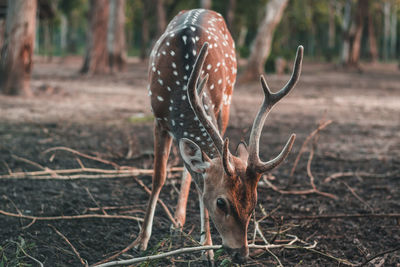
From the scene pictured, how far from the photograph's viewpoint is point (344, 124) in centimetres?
933

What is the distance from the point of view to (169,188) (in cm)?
523

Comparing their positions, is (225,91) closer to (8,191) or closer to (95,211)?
(95,211)

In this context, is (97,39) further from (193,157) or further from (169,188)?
(193,157)

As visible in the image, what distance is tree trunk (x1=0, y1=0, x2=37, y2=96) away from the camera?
10.2 metres

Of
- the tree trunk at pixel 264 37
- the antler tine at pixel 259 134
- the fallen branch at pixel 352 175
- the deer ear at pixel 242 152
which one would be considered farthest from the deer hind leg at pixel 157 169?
the tree trunk at pixel 264 37

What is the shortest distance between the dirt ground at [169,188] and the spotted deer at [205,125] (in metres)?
0.33

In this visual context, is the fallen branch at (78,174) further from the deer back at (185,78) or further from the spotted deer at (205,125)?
the deer back at (185,78)

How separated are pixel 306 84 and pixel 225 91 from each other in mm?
14083

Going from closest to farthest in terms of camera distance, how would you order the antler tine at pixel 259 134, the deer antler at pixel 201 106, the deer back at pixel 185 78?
the antler tine at pixel 259 134 → the deer antler at pixel 201 106 → the deer back at pixel 185 78

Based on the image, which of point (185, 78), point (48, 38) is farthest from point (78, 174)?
point (48, 38)

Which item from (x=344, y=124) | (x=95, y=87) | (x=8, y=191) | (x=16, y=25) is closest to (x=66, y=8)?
(x=95, y=87)

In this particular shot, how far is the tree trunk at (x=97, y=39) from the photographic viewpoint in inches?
731

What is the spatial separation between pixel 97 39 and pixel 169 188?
14448mm

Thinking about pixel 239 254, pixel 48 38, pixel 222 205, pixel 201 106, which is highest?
pixel 201 106
